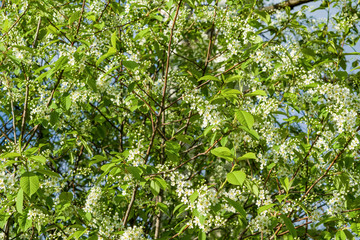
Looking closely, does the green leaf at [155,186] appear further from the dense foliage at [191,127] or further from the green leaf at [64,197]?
the green leaf at [64,197]

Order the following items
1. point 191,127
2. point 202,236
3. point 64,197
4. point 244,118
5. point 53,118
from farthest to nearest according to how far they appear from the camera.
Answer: point 191,127, point 53,118, point 64,197, point 202,236, point 244,118

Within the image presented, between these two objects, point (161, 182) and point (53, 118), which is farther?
point (53, 118)

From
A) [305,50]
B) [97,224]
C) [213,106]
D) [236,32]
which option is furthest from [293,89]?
[97,224]

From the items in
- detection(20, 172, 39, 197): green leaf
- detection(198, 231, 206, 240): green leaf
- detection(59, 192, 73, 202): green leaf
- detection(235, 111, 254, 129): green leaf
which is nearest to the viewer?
detection(20, 172, 39, 197): green leaf

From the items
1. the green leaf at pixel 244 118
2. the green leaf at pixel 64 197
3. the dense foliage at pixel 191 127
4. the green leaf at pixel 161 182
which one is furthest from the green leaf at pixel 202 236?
the green leaf at pixel 64 197

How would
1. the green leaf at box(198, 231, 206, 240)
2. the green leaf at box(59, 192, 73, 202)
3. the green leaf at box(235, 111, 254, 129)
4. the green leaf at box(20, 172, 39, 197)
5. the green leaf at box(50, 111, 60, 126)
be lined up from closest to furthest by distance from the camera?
the green leaf at box(20, 172, 39, 197), the green leaf at box(235, 111, 254, 129), the green leaf at box(198, 231, 206, 240), the green leaf at box(59, 192, 73, 202), the green leaf at box(50, 111, 60, 126)

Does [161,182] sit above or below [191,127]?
below

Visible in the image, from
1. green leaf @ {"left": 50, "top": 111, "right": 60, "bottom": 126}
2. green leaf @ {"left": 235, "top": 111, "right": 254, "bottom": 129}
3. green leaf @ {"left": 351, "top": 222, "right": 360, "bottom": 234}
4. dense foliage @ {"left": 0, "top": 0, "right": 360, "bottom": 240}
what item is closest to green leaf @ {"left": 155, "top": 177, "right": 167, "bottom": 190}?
dense foliage @ {"left": 0, "top": 0, "right": 360, "bottom": 240}

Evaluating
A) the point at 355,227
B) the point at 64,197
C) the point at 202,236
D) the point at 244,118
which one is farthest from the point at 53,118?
the point at 355,227

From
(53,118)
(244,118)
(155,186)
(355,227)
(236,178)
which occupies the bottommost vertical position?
(355,227)

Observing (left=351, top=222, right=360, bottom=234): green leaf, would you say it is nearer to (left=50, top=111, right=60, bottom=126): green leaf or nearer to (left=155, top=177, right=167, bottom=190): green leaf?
(left=155, top=177, right=167, bottom=190): green leaf

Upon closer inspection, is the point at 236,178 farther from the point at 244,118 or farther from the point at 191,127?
the point at 191,127

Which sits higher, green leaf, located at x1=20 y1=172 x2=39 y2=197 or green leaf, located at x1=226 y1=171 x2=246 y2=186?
green leaf, located at x1=20 y1=172 x2=39 y2=197

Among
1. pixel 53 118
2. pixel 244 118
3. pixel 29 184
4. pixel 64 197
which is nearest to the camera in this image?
pixel 29 184
